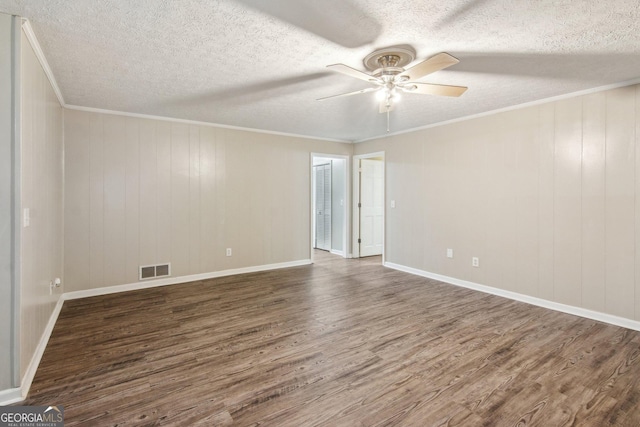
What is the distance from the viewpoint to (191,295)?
4020mm

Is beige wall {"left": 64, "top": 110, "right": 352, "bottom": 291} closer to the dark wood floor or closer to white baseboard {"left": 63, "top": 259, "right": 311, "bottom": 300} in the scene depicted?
white baseboard {"left": 63, "top": 259, "right": 311, "bottom": 300}

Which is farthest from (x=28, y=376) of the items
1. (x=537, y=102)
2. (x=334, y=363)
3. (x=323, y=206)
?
(x=323, y=206)

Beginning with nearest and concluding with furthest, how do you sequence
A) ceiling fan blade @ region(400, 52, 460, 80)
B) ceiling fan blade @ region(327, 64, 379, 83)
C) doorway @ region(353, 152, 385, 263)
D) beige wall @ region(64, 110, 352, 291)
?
ceiling fan blade @ region(400, 52, 460, 80) < ceiling fan blade @ region(327, 64, 379, 83) < beige wall @ region(64, 110, 352, 291) < doorway @ region(353, 152, 385, 263)

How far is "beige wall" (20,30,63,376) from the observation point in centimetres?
208

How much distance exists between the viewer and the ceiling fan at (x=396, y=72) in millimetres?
2229

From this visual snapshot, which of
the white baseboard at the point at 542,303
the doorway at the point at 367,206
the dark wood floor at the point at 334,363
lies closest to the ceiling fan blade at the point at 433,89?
the dark wood floor at the point at 334,363

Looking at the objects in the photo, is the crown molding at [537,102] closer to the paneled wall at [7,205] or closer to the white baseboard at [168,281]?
the white baseboard at [168,281]

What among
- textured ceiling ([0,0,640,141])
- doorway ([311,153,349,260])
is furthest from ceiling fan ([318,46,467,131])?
doorway ([311,153,349,260])

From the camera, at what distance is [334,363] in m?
2.39

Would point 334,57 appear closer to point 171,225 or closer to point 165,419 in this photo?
point 165,419

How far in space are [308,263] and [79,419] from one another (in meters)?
4.25

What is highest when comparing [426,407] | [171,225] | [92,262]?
[171,225]

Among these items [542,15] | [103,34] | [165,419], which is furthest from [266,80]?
[165,419]

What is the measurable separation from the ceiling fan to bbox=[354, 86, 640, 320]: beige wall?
1708 millimetres
